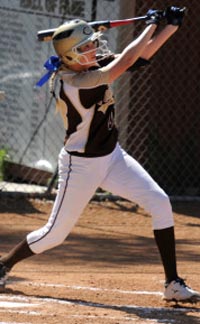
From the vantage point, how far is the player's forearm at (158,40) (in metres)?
6.02

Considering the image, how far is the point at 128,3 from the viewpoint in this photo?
10.4m

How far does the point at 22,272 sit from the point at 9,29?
4023 millimetres

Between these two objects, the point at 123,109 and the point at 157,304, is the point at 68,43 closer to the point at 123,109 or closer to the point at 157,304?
the point at 157,304

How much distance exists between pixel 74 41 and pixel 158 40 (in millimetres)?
507

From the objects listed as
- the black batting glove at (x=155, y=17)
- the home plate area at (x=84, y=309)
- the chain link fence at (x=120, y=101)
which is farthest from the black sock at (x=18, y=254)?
the chain link fence at (x=120, y=101)

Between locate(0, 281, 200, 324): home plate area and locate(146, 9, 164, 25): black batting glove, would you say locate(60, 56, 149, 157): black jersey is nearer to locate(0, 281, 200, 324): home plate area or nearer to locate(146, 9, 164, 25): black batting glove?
locate(146, 9, 164, 25): black batting glove

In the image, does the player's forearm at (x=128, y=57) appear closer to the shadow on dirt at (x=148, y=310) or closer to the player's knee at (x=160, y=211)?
the player's knee at (x=160, y=211)

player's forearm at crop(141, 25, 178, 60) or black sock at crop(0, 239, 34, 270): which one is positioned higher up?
player's forearm at crop(141, 25, 178, 60)

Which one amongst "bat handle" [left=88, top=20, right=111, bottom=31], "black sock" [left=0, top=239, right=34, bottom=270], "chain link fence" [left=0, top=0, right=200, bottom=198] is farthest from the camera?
"chain link fence" [left=0, top=0, right=200, bottom=198]

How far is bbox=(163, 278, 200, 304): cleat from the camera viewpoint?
6219 millimetres

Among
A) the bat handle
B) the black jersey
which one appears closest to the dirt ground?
the black jersey

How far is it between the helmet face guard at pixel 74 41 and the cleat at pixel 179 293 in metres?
1.46

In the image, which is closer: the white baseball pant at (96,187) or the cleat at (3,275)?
the white baseball pant at (96,187)

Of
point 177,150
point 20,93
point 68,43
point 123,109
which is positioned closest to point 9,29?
point 20,93
